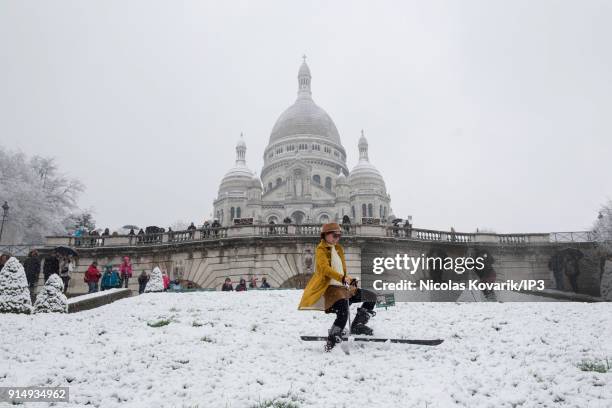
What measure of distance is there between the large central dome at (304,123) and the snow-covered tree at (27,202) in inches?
1846

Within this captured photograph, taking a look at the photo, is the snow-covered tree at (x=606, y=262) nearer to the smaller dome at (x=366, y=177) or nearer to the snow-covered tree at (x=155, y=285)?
the snow-covered tree at (x=155, y=285)

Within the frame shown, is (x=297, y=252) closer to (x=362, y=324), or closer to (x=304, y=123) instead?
(x=362, y=324)

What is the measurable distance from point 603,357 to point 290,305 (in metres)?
7.32

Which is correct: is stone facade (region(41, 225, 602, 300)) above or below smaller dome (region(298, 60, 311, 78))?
below

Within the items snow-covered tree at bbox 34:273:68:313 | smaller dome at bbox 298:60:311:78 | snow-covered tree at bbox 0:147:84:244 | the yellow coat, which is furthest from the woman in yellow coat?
smaller dome at bbox 298:60:311:78

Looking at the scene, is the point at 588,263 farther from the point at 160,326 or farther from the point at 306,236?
the point at 160,326

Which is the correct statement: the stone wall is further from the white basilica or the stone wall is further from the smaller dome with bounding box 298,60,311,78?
the smaller dome with bounding box 298,60,311,78

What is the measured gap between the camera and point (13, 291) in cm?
1305

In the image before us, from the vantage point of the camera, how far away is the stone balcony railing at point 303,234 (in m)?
24.2

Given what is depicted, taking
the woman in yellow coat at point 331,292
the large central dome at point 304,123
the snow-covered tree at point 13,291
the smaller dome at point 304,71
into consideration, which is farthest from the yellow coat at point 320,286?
the smaller dome at point 304,71

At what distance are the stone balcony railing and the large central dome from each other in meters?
63.2

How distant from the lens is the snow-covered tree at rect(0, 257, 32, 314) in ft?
42.1

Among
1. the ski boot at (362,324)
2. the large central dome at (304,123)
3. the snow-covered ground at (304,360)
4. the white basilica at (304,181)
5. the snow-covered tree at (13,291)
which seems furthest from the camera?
the large central dome at (304,123)

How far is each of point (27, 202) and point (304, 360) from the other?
41.0m
